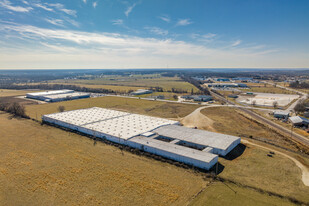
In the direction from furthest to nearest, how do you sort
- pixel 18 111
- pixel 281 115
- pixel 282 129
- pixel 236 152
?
pixel 18 111, pixel 281 115, pixel 282 129, pixel 236 152

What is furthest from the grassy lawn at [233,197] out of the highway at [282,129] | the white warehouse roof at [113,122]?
the highway at [282,129]

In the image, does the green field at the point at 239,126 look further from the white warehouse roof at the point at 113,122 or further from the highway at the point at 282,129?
the white warehouse roof at the point at 113,122

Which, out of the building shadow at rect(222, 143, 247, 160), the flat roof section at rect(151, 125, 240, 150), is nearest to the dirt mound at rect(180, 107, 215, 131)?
the flat roof section at rect(151, 125, 240, 150)

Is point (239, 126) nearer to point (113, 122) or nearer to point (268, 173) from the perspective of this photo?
point (268, 173)

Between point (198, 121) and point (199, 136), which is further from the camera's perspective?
point (198, 121)

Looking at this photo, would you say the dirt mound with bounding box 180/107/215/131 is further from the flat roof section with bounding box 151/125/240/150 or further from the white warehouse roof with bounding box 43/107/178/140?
the flat roof section with bounding box 151/125/240/150

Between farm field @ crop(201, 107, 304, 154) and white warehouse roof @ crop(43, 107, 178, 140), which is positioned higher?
white warehouse roof @ crop(43, 107, 178, 140)

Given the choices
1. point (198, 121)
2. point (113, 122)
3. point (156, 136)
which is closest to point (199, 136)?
point (156, 136)
